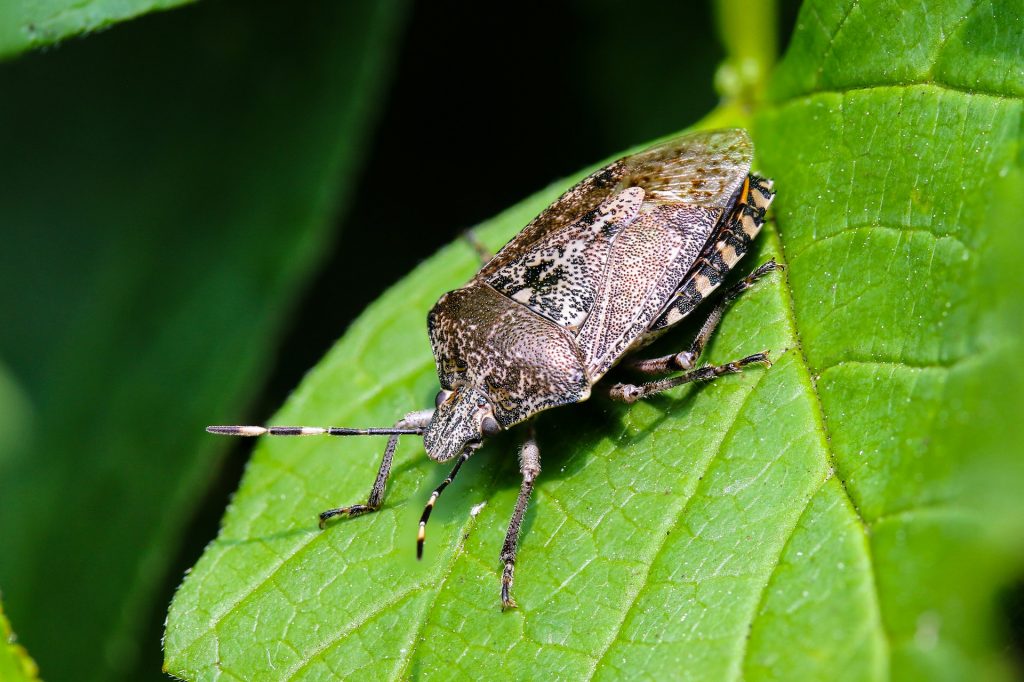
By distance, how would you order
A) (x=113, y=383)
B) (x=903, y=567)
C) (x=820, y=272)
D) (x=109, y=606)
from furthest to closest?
(x=113, y=383)
(x=109, y=606)
(x=820, y=272)
(x=903, y=567)

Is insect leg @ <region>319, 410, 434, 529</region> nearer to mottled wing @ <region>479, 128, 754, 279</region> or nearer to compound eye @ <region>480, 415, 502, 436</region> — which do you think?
compound eye @ <region>480, 415, 502, 436</region>

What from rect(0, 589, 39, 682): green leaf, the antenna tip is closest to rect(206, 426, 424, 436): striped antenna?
the antenna tip

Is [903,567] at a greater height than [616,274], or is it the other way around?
[616,274]

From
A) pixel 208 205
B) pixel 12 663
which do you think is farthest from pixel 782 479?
pixel 208 205

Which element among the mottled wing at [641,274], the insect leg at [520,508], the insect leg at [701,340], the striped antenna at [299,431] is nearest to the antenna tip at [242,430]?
the striped antenna at [299,431]

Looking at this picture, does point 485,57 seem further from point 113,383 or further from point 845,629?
point 845,629

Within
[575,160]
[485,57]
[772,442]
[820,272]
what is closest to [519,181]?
[575,160]

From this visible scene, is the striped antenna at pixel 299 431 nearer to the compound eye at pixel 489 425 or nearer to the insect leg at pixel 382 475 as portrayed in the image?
the insect leg at pixel 382 475
